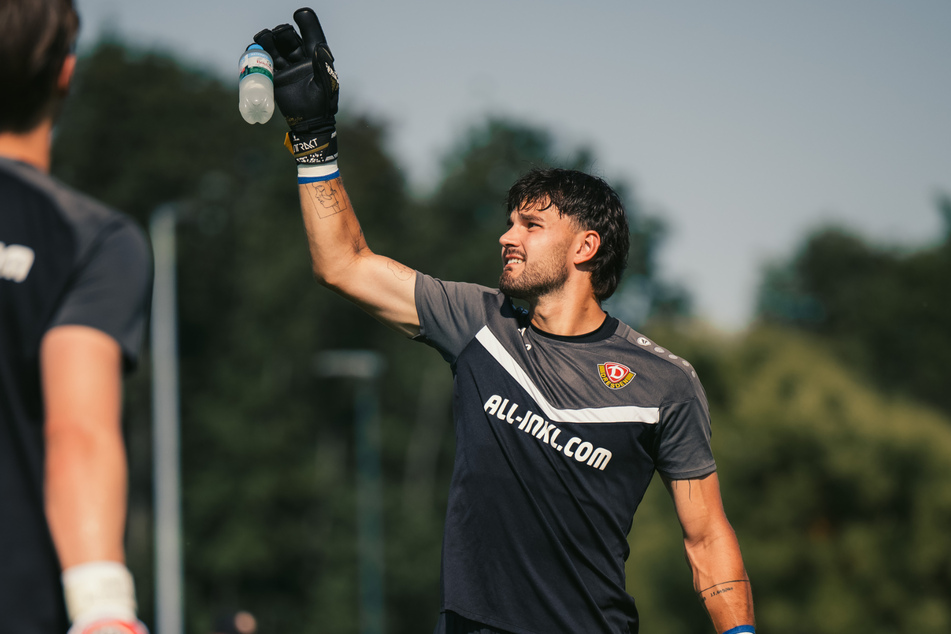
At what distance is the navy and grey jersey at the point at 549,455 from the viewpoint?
399 centimetres

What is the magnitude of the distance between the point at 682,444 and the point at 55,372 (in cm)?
279

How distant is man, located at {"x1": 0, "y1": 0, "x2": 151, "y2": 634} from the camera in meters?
2.09

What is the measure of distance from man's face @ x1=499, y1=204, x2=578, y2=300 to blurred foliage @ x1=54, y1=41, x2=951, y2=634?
56.4 ft

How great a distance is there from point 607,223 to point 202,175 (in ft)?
120

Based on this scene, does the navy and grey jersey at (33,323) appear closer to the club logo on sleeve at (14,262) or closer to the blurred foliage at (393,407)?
the club logo on sleeve at (14,262)

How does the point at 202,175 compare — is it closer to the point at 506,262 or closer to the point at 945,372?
the point at 945,372

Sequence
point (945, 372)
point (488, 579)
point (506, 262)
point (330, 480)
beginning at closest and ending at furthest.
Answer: point (488, 579) < point (506, 262) < point (330, 480) < point (945, 372)

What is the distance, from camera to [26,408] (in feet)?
7.21

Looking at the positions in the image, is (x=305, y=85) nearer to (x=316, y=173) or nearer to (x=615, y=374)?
(x=316, y=173)

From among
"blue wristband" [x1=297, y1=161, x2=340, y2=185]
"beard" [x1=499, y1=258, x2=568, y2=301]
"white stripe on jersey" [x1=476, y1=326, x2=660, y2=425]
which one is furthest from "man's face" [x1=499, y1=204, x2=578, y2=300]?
"blue wristband" [x1=297, y1=161, x2=340, y2=185]

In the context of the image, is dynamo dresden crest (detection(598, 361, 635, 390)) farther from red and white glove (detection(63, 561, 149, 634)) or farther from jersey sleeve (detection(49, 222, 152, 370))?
red and white glove (detection(63, 561, 149, 634))

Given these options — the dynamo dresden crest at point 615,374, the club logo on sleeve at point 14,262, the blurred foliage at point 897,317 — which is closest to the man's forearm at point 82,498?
the club logo on sleeve at point 14,262

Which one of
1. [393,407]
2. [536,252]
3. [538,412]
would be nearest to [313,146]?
[536,252]

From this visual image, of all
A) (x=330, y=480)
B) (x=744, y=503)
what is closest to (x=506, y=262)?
(x=744, y=503)
